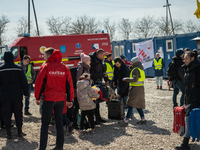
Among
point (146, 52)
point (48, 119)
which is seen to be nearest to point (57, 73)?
point (48, 119)

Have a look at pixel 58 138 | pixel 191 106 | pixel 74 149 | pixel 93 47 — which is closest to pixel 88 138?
pixel 74 149

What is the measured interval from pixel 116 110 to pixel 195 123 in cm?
287

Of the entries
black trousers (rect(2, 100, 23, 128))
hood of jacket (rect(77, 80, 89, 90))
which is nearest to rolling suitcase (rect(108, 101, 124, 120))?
hood of jacket (rect(77, 80, 89, 90))

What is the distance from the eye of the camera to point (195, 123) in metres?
4.34

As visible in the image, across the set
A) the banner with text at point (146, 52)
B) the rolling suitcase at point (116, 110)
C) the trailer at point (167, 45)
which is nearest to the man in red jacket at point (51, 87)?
the rolling suitcase at point (116, 110)

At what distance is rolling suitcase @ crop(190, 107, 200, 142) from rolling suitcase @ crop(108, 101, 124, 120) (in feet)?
8.92

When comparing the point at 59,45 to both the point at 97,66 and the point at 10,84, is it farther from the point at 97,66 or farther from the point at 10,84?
the point at 10,84

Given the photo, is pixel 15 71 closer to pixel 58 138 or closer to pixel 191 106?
pixel 58 138

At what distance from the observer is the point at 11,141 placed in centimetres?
548

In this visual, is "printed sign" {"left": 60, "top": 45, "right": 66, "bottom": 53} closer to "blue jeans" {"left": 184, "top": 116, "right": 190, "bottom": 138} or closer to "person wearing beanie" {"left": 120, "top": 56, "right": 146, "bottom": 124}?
"person wearing beanie" {"left": 120, "top": 56, "right": 146, "bottom": 124}

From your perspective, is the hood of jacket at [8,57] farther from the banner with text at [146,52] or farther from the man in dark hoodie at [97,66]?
the banner with text at [146,52]

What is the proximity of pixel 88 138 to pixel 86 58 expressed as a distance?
5.96ft

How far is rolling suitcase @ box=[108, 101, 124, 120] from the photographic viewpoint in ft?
22.7

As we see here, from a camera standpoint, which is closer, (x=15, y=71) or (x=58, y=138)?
(x=58, y=138)
